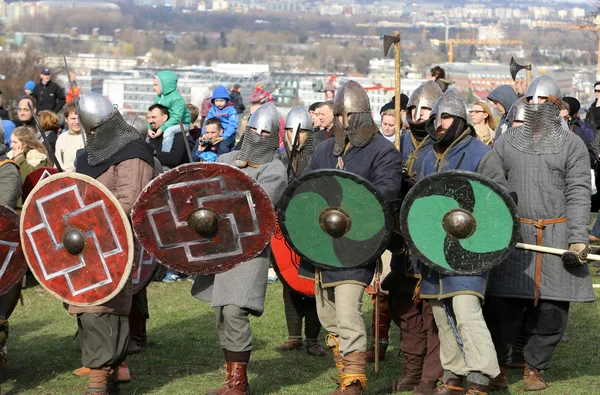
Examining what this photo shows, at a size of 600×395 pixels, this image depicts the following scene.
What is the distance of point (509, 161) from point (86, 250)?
243 centimetres

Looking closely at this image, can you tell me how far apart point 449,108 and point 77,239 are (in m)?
2.10

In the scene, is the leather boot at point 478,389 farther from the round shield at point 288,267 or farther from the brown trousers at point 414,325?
the round shield at point 288,267

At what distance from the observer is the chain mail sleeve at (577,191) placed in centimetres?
621

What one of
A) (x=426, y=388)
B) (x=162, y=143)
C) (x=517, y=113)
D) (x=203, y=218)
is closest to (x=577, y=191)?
(x=517, y=113)

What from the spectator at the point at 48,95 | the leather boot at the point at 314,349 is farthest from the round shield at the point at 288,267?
the spectator at the point at 48,95

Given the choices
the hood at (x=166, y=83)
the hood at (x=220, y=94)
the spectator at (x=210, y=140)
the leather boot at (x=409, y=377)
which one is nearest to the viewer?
the leather boot at (x=409, y=377)

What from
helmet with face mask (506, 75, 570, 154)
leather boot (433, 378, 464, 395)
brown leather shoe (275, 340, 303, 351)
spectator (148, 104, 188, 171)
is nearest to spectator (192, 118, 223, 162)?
spectator (148, 104, 188, 171)

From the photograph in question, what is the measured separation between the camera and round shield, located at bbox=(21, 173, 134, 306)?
588cm

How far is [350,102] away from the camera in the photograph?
20.6 feet

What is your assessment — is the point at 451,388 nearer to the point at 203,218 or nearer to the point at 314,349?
the point at 203,218

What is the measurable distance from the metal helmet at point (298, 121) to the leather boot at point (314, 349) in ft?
4.91

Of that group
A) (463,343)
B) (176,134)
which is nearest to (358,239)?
(463,343)

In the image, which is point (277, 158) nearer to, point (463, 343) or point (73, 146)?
point (463, 343)

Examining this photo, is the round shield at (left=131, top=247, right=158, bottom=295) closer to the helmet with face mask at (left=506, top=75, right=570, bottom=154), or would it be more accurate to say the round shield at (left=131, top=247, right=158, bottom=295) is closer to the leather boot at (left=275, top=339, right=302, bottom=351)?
the leather boot at (left=275, top=339, right=302, bottom=351)
